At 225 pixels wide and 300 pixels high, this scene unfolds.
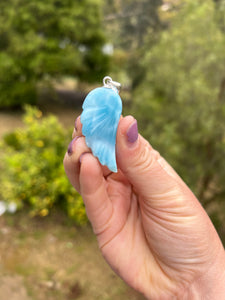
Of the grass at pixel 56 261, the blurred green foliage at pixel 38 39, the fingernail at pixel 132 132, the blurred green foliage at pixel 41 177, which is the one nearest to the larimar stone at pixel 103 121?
the fingernail at pixel 132 132

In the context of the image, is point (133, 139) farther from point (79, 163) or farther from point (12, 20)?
point (12, 20)

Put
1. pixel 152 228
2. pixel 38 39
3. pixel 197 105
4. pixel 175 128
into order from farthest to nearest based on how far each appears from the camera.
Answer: pixel 38 39 → pixel 175 128 → pixel 197 105 → pixel 152 228

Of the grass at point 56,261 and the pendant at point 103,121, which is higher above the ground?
the pendant at point 103,121

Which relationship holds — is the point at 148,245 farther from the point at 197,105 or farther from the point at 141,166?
the point at 197,105

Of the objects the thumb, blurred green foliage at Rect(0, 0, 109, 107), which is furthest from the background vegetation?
blurred green foliage at Rect(0, 0, 109, 107)

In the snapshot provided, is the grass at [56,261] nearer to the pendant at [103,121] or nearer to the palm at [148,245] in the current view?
the palm at [148,245]

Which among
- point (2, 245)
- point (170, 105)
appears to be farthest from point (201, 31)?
point (2, 245)

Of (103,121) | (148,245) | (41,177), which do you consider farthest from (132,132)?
(41,177)
